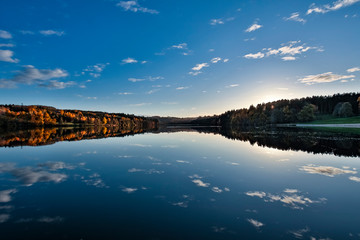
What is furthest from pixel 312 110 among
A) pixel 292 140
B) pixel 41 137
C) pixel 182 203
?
pixel 182 203

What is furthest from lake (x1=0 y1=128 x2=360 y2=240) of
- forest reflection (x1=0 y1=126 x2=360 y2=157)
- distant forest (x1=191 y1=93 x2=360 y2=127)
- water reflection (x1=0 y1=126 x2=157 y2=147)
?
distant forest (x1=191 y1=93 x2=360 y2=127)

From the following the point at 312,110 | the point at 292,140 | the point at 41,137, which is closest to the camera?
the point at 292,140

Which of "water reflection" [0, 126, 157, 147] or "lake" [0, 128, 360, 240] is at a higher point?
"water reflection" [0, 126, 157, 147]

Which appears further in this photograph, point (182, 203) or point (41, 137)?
point (41, 137)

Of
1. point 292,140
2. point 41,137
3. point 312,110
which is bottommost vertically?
point 292,140

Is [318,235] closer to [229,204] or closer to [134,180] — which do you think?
[229,204]

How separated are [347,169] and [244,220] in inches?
483

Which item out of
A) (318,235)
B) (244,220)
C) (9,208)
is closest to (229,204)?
(244,220)

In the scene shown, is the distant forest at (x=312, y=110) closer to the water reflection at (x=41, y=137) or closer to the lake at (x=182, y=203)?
the water reflection at (x=41, y=137)

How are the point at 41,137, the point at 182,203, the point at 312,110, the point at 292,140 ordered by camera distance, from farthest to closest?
the point at 312,110, the point at 41,137, the point at 292,140, the point at 182,203

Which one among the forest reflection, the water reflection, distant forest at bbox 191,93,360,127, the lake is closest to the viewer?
the lake

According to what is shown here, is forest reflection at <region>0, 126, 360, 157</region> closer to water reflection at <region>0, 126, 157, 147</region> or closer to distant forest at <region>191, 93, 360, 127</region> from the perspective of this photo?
water reflection at <region>0, 126, 157, 147</region>

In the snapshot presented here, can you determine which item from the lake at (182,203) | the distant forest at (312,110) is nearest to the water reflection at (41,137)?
the lake at (182,203)

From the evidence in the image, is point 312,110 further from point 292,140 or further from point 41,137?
point 41,137
